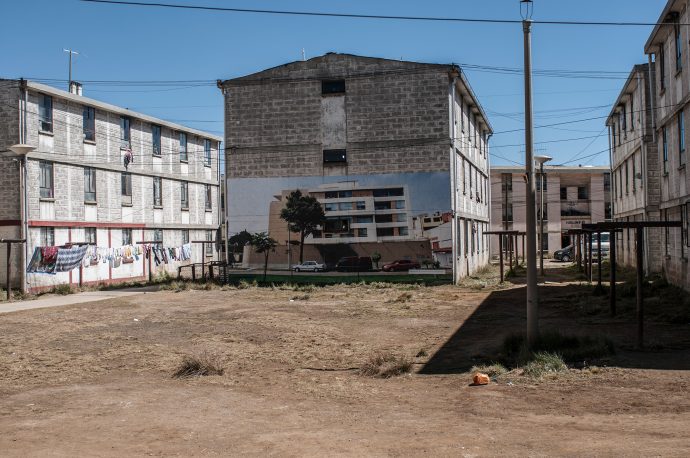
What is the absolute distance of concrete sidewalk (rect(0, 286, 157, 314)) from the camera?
22.6 meters

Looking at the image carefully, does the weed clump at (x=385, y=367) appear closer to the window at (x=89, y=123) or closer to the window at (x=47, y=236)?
the window at (x=47, y=236)

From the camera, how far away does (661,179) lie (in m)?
25.3

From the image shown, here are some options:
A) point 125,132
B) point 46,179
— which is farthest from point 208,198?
point 46,179

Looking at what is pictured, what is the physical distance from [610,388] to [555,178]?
52.3 m

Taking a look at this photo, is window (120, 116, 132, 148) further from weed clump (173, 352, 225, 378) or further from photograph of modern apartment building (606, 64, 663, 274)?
weed clump (173, 352, 225, 378)

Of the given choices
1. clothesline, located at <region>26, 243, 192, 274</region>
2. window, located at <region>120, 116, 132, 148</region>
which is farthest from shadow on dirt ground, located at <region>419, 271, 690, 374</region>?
window, located at <region>120, 116, 132, 148</region>

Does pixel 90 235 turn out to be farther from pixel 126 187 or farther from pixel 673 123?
pixel 673 123

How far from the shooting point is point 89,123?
104ft

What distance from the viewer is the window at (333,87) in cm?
2880

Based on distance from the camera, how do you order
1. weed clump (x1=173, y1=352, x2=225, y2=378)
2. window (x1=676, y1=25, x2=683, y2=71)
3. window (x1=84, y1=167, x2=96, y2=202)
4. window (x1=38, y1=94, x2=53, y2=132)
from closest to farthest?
weed clump (x1=173, y1=352, x2=225, y2=378) < window (x1=676, y1=25, x2=683, y2=71) < window (x1=38, y1=94, x2=53, y2=132) < window (x1=84, y1=167, x2=96, y2=202)

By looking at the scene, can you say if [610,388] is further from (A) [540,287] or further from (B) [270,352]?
(A) [540,287]

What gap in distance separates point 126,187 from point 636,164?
1028 inches

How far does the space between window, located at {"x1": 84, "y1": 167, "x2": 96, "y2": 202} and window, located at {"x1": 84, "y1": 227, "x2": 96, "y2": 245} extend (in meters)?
1.40

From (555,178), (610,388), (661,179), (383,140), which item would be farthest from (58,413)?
(555,178)
